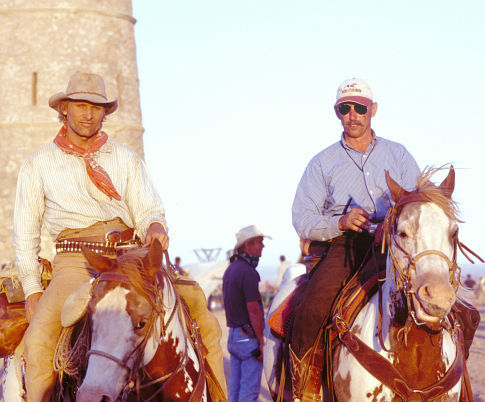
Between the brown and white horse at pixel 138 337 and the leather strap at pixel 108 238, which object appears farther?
the leather strap at pixel 108 238

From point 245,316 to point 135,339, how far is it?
5.21 metres

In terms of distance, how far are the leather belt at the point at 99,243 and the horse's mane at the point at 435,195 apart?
206 centimetres

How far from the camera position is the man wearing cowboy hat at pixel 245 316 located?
31.2 ft

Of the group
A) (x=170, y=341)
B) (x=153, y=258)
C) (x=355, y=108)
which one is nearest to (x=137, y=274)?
(x=153, y=258)

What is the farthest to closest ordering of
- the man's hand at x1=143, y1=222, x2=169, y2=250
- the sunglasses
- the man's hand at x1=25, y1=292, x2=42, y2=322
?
the sunglasses → the man's hand at x1=25, y1=292, x2=42, y2=322 → the man's hand at x1=143, y1=222, x2=169, y2=250

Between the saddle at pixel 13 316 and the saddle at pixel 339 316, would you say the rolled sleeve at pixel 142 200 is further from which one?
the saddle at pixel 339 316

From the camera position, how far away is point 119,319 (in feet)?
14.8

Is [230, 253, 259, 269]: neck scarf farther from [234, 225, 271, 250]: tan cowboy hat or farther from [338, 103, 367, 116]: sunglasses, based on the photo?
[338, 103, 367, 116]: sunglasses

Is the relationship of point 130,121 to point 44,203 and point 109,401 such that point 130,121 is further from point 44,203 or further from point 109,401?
point 109,401

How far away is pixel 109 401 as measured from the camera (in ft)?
14.1

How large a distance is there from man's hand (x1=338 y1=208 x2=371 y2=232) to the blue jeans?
417 cm

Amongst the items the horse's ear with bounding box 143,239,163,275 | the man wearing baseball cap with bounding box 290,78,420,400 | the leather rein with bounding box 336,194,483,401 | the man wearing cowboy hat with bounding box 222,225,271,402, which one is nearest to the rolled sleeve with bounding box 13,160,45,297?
the horse's ear with bounding box 143,239,163,275

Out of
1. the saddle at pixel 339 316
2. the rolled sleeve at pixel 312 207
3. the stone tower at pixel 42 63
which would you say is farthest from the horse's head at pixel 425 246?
the stone tower at pixel 42 63

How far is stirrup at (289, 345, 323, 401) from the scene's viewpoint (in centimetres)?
584
